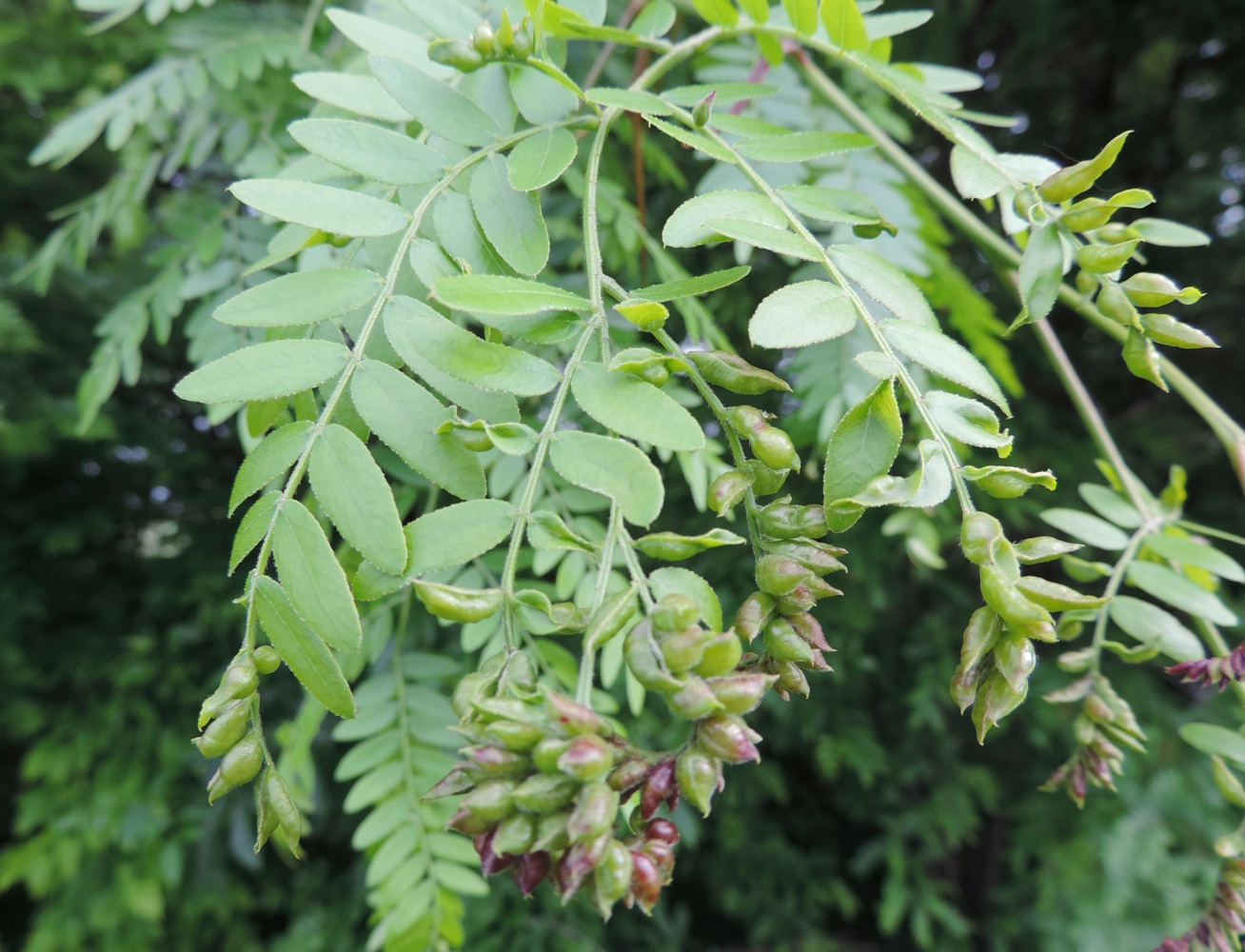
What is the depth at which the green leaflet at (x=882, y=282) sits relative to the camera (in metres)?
0.39

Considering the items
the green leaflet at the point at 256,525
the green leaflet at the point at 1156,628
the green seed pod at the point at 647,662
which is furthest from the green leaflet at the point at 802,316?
the green leaflet at the point at 1156,628

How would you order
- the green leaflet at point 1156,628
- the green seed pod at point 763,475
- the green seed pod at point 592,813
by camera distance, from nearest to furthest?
1. the green seed pod at point 592,813
2. the green seed pod at point 763,475
3. the green leaflet at point 1156,628

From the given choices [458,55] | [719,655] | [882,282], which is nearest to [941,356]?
[882,282]

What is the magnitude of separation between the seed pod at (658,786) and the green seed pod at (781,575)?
82 mm

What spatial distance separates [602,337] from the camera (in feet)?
1.21

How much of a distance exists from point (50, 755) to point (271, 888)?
0.45m

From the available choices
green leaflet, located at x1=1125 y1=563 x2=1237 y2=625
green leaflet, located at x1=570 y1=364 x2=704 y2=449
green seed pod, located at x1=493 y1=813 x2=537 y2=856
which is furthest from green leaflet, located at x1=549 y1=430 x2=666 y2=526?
green leaflet, located at x1=1125 y1=563 x2=1237 y2=625

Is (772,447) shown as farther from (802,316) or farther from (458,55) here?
(458,55)

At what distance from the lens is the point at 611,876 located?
0.27 meters

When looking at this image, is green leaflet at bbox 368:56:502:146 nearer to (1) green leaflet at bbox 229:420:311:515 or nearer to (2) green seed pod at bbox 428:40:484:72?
(2) green seed pod at bbox 428:40:484:72

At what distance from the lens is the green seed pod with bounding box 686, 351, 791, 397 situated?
36cm

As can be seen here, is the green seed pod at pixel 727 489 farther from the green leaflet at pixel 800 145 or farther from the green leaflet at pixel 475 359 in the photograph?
the green leaflet at pixel 800 145

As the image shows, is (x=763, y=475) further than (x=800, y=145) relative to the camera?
No

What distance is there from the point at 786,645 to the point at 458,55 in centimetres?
35
